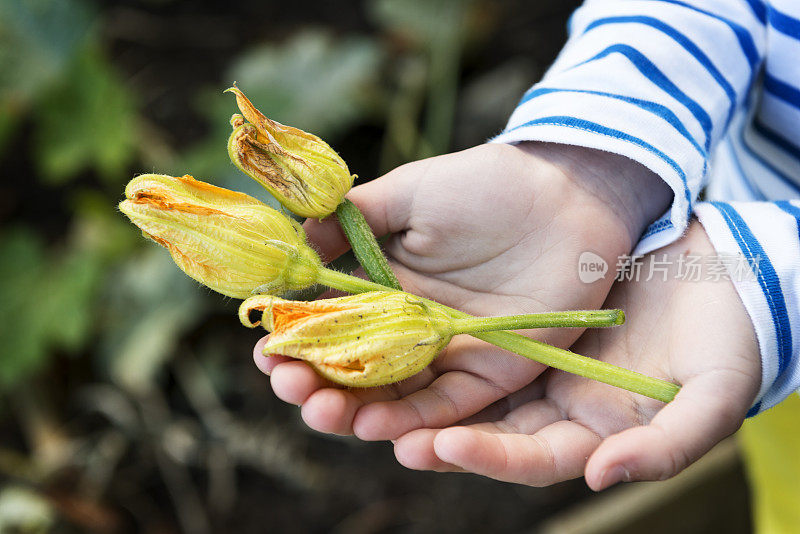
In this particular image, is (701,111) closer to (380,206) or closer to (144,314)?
(380,206)

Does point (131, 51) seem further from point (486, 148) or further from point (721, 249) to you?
point (721, 249)

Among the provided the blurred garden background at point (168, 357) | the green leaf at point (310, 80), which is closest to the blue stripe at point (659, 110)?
the blurred garden background at point (168, 357)

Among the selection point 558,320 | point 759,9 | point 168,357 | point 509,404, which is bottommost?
point 168,357

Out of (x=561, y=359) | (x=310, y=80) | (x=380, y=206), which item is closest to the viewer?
(x=561, y=359)

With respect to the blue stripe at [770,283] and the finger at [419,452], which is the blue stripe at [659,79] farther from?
the finger at [419,452]

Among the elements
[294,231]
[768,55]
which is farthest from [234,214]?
[768,55]

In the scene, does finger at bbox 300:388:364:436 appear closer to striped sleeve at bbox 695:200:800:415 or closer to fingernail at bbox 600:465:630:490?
fingernail at bbox 600:465:630:490

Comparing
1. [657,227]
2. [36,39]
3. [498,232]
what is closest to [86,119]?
[36,39]
